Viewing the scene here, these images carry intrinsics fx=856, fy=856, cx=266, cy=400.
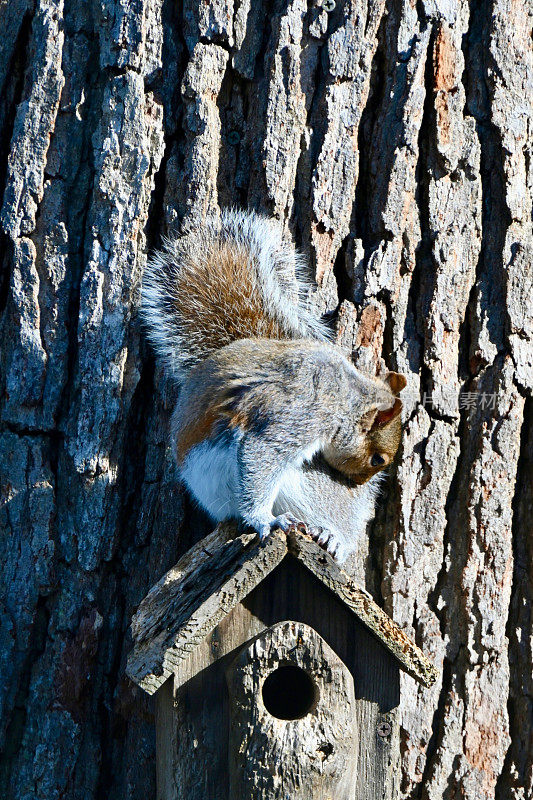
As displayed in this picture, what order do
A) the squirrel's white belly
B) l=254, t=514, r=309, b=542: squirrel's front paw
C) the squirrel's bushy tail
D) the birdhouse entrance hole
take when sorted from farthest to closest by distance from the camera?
the squirrel's bushy tail
the squirrel's white belly
l=254, t=514, r=309, b=542: squirrel's front paw
the birdhouse entrance hole

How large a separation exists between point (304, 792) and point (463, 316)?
4.21 ft

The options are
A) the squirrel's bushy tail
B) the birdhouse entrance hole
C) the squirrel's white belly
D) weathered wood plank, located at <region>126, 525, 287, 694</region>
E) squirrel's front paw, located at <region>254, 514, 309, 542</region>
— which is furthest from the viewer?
the squirrel's bushy tail

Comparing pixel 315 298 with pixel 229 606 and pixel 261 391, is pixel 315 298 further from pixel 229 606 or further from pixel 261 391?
pixel 229 606

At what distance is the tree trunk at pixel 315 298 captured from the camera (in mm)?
2250

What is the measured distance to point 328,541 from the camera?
2.09 meters

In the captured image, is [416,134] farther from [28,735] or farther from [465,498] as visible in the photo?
[28,735]

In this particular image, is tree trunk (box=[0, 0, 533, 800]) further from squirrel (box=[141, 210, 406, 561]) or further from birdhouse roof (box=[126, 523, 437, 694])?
birdhouse roof (box=[126, 523, 437, 694])

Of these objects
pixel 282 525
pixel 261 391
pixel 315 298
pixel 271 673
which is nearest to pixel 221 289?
pixel 315 298

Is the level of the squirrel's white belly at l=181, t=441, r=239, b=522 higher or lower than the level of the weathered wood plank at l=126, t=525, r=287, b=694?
higher

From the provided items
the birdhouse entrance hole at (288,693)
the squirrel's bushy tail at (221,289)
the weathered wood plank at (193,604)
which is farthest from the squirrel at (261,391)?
the birdhouse entrance hole at (288,693)

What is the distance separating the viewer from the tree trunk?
88.6 inches

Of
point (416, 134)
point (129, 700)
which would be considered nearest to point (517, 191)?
point (416, 134)

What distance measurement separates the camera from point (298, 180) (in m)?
2.28

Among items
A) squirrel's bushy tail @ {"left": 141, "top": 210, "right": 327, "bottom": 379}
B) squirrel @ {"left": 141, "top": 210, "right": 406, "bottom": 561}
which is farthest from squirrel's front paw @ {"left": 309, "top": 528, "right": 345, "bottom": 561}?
squirrel's bushy tail @ {"left": 141, "top": 210, "right": 327, "bottom": 379}
